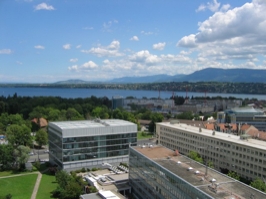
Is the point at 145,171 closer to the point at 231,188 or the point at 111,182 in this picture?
the point at 111,182

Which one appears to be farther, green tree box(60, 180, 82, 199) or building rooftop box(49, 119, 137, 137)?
building rooftop box(49, 119, 137, 137)

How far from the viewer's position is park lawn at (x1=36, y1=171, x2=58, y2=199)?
132 ft

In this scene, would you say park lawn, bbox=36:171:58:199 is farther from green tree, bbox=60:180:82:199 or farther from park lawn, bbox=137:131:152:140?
park lawn, bbox=137:131:152:140

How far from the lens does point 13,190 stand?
42.0 metres

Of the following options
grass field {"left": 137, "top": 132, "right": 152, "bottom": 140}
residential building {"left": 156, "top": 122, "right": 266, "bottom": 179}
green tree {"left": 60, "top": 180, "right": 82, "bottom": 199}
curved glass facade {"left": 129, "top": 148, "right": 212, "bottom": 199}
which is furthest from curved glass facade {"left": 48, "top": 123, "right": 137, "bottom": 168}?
grass field {"left": 137, "top": 132, "right": 152, "bottom": 140}

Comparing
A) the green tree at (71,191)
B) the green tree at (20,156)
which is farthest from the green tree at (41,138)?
the green tree at (71,191)

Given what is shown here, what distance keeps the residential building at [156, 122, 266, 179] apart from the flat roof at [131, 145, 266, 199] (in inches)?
639

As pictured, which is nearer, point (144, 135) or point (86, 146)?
point (86, 146)

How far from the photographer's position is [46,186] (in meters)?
43.5

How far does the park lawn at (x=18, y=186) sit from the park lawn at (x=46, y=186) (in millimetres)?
1294

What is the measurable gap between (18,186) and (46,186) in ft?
13.4

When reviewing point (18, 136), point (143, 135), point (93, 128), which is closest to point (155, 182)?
point (93, 128)

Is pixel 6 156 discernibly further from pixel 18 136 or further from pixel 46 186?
pixel 46 186

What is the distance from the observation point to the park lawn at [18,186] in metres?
40.6
